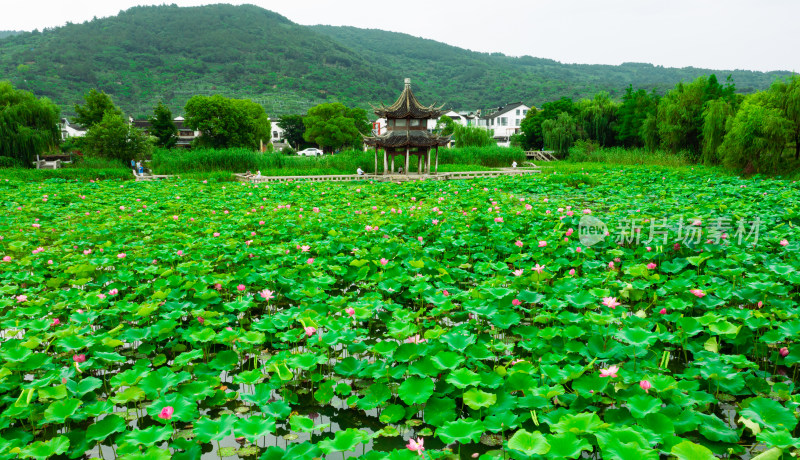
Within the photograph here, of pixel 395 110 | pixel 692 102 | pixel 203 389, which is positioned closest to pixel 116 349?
pixel 203 389

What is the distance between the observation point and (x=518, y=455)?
6.56 ft

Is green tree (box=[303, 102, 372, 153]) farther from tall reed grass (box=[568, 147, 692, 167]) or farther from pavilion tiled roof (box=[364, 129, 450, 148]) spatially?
pavilion tiled roof (box=[364, 129, 450, 148])

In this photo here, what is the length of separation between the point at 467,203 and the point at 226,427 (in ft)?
27.3

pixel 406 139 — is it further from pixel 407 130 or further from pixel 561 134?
pixel 561 134

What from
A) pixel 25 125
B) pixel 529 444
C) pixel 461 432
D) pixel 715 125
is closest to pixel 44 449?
pixel 461 432

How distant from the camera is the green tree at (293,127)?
5159cm

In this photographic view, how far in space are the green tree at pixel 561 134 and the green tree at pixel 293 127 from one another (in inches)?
1141

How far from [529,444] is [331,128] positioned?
4265 centimetres

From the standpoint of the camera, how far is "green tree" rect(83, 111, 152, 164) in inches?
839

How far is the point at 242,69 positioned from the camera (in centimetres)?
9550

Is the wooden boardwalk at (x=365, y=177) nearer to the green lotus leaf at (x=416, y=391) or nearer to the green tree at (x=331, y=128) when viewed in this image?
the green lotus leaf at (x=416, y=391)

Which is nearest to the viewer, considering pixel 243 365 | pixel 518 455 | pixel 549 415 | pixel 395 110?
pixel 518 455

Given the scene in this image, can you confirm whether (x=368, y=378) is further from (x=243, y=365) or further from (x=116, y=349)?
(x=116, y=349)

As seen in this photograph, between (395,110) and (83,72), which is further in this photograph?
(83,72)
